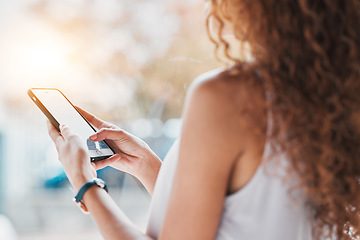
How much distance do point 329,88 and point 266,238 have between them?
22 cm

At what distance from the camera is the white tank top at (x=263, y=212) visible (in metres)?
0.55

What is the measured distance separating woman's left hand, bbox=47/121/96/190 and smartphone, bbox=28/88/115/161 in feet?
0.28

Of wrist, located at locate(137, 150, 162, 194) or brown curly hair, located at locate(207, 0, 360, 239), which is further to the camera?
wrist, located at locate(137, 150, 162, 194)

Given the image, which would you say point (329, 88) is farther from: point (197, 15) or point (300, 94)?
point (197, 15)

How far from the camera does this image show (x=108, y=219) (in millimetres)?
596

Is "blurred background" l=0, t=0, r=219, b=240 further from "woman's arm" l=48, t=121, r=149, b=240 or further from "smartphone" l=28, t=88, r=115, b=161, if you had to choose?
"woman's arm" l=48, t=121, r=149, b=240

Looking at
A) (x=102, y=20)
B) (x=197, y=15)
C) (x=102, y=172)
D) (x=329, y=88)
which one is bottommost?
(x=102, y=172)

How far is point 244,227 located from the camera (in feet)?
1.89

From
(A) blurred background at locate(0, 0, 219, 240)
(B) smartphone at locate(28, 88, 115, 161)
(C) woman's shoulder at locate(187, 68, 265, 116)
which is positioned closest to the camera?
(C) woman's shoulder at locate(187, 68, 265, 116)

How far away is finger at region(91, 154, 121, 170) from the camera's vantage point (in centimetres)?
77

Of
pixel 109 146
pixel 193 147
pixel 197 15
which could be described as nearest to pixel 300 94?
pixel 193 147

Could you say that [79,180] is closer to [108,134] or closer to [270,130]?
[108,134]

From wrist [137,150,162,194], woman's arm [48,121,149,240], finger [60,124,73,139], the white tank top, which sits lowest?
the white tank top

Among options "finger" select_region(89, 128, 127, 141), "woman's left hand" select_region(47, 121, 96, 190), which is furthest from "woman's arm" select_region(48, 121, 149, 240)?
"finger" select_region(89, 128, 127, 141)
